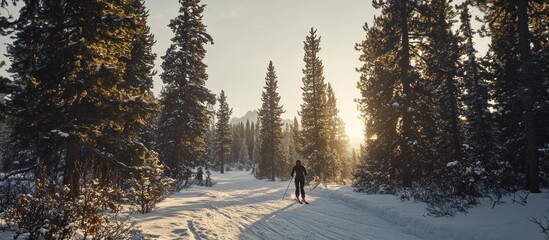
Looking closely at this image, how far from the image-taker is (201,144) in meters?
29.2

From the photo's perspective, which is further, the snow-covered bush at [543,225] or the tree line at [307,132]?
the tree line at [307,132]

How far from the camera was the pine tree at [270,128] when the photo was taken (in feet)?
153

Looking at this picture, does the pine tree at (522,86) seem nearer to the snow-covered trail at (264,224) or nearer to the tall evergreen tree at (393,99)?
the tall evergreen tree at (393,99)

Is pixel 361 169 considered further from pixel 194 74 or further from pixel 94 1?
pixel 94 1

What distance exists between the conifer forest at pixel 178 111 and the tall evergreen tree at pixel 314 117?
1198 centimetres

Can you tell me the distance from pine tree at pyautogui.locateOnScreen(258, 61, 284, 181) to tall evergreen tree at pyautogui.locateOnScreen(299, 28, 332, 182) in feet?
29.7

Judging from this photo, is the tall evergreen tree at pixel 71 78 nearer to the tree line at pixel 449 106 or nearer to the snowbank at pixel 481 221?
the snowbank at pixel 481 221

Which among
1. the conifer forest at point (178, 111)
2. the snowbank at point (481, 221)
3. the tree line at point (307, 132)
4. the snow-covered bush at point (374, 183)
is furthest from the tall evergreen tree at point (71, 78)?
the tree line at point (307, 132)

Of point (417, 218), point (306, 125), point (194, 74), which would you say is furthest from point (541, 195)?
point (306, 125)

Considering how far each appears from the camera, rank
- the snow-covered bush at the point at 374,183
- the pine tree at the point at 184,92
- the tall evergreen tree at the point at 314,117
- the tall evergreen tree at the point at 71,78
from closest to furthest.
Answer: the tall evergreen tree at the point at 71,78
the snow-covered bush at the point at 374,183
the pine tree at the point at 184,92
the tall evergreen tree at the point at 314,117

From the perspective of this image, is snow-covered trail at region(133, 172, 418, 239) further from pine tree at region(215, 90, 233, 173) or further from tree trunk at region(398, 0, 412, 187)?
pine tree at region(215, 90, 233, 173)

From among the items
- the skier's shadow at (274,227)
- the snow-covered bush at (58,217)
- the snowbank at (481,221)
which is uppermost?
the snow-covered bush at (58,217)

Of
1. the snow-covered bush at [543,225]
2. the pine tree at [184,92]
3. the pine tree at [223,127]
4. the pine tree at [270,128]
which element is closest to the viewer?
the snow-covered bush at [543,225]

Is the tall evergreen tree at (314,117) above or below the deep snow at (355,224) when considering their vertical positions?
above
